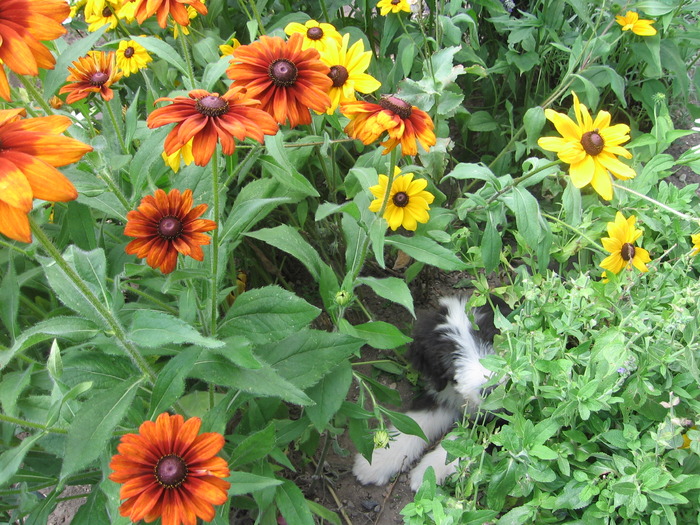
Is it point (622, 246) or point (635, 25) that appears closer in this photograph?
point (622, 246)

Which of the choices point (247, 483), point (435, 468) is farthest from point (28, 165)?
point (435, 468)

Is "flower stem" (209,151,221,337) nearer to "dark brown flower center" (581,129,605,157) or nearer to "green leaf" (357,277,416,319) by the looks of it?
"green leaf" (357,277,416,319)

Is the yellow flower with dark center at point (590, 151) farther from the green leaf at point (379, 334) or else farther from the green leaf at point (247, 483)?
the green leaf at point (247, 483)

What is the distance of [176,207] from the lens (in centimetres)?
99

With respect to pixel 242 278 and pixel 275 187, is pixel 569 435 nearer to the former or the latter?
pixel 275 187

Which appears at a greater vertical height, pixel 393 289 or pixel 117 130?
pixel 117 130

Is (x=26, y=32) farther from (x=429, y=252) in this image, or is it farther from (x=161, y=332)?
(x=429, y=252)

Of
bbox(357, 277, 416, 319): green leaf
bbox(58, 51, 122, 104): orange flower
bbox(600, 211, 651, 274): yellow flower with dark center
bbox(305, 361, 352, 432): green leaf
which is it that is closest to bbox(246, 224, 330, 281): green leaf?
bbox(357, 277, 416, 319): green leaf

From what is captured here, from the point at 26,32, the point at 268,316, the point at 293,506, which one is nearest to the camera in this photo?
the point at 26,32

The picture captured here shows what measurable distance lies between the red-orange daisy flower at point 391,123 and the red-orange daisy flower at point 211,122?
19cm

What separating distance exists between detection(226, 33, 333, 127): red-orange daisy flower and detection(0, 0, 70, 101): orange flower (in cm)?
26

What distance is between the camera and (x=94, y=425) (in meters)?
0.93

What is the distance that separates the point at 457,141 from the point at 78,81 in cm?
170

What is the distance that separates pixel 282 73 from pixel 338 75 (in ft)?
0.82
